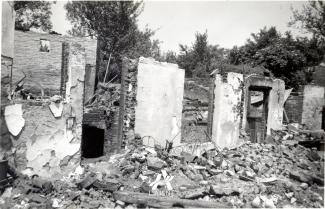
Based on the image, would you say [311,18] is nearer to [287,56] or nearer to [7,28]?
[287,56]

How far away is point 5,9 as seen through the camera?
198 inches

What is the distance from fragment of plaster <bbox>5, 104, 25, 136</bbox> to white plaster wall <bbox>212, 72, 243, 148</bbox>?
5828mm

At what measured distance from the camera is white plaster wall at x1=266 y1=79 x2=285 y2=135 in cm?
1045

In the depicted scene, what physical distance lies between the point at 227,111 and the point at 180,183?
371 cm

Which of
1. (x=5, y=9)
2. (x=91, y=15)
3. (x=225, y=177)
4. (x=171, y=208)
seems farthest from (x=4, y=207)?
(x=91, y=15)

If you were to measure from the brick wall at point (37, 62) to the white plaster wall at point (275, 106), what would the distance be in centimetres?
1062

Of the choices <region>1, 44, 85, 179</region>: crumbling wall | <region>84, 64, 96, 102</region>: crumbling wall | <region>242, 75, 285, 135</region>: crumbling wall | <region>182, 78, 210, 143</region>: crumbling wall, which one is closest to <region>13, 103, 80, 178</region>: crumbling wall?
<region>1, 44, 85, 179</region>: crumbling wall

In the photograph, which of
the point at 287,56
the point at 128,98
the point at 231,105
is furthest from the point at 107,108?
the point at 287,56

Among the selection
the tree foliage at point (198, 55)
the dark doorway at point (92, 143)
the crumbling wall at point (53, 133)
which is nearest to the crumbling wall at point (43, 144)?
the crumbling wall at point (53, 133)

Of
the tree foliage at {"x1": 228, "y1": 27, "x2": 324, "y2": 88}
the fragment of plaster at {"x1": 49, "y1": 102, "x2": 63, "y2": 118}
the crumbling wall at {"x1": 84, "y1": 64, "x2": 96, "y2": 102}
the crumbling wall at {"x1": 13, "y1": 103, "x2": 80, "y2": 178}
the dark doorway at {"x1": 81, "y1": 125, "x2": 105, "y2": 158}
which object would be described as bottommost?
the dark doorway at {"x1": 81, "y1": 125, "x2": 105, "y2": 158}

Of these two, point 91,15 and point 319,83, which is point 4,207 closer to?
point 319,83

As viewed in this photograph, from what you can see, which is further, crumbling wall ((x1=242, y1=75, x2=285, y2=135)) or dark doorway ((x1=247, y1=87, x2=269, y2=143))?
dark doorway ((x1=247, y1=87, x2=269, y2=143))

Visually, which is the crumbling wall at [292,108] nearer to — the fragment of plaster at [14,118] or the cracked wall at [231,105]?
the cracked wall at [231,105]

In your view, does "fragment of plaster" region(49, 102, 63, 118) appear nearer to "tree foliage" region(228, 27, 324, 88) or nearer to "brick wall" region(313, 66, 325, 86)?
"brick wall" region(313, 66, 325, 86)
